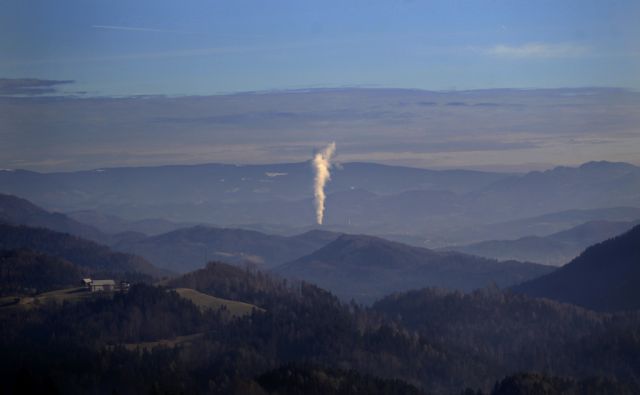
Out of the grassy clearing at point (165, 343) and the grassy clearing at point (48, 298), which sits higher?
the grassy clearing at point (165, 343)

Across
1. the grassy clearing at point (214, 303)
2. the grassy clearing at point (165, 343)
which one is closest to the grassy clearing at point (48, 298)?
the grassy clearing at point (214, 303)

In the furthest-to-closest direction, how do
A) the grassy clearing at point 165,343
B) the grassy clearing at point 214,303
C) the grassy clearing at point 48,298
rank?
the grassy clearing at point 214,303
the grassy clearing at point 48,298
the grassy clearing at point 165,343

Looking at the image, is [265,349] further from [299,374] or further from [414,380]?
[299,374]

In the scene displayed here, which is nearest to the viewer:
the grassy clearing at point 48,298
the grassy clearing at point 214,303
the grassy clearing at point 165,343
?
the grassy clearing at point 165,343

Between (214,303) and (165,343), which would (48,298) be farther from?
(165,343)

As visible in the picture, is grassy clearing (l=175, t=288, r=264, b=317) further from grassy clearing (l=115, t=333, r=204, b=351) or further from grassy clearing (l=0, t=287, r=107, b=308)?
grassy clearing (l=115, t=333, r=204, b=351)

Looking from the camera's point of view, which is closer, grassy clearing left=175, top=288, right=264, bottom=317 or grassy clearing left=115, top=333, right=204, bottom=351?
grassy clearing left=115, top=333, right=204, bottom=351

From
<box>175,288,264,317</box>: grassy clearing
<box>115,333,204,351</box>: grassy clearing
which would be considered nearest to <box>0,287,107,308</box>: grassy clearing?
<box>175,288,264,317</box>: grassy clearing

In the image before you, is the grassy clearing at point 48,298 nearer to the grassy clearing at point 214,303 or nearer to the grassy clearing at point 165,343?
the grassy clearing at point 214,303
